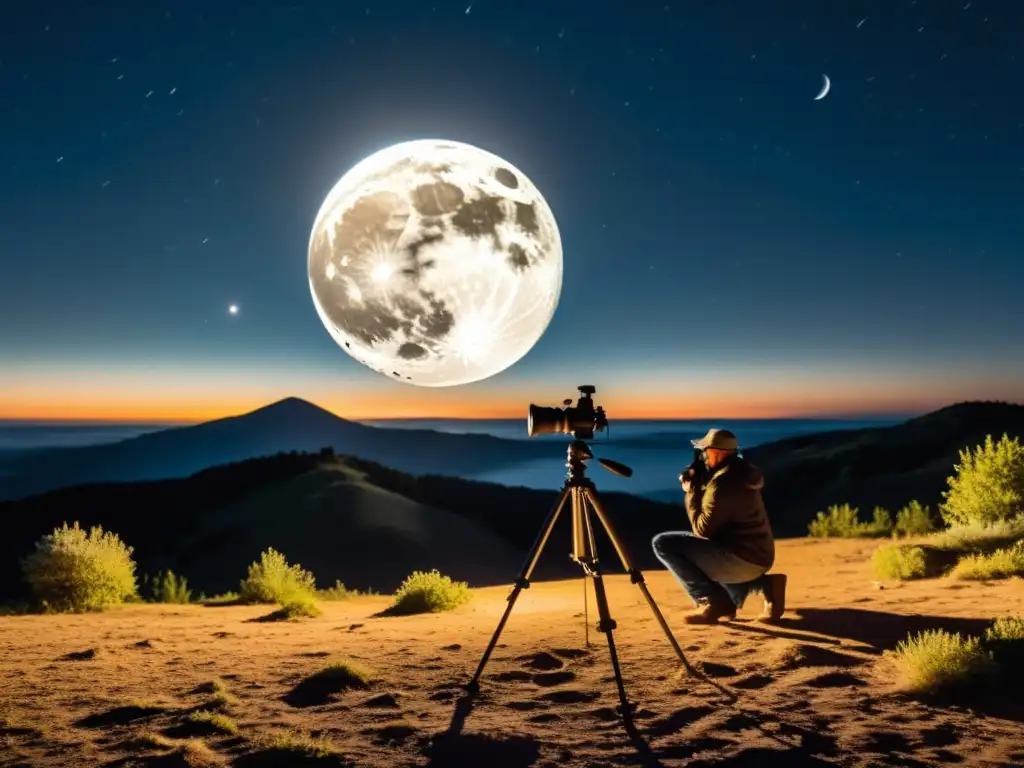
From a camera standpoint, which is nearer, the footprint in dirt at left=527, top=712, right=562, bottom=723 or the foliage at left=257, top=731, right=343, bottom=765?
the foliage at left=257, top=731, right=343, bottom=765

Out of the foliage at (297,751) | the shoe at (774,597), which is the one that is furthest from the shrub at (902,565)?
the foliage at (297,751)

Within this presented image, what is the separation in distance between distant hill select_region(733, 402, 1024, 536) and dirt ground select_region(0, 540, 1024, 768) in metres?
22.9

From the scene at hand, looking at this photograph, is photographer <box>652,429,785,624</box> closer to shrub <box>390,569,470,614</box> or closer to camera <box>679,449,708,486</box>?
camera <box>679,449,708,486</box>

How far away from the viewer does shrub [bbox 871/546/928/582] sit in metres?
10.8

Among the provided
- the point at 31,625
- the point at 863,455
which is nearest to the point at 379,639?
the point at 31,625

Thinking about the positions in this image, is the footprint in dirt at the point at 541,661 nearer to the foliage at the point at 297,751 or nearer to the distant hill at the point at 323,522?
the foliage at the point at 297,751

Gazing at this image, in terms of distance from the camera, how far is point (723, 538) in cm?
774

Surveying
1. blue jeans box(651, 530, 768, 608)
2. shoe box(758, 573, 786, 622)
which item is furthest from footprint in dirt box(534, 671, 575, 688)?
shoe box(758, 573, 786, 622)

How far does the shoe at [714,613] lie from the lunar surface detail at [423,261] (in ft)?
14.9

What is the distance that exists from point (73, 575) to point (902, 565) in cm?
1152

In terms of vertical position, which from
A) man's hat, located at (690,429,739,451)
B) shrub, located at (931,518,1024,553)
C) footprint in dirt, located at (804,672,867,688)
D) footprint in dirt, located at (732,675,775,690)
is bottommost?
footprint in dirt, located at (732,675,775,690)

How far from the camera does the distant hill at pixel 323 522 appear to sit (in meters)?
27.4

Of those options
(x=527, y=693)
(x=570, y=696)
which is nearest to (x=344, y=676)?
(x=527, y=693)

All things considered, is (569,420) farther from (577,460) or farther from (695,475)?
(695,475)
